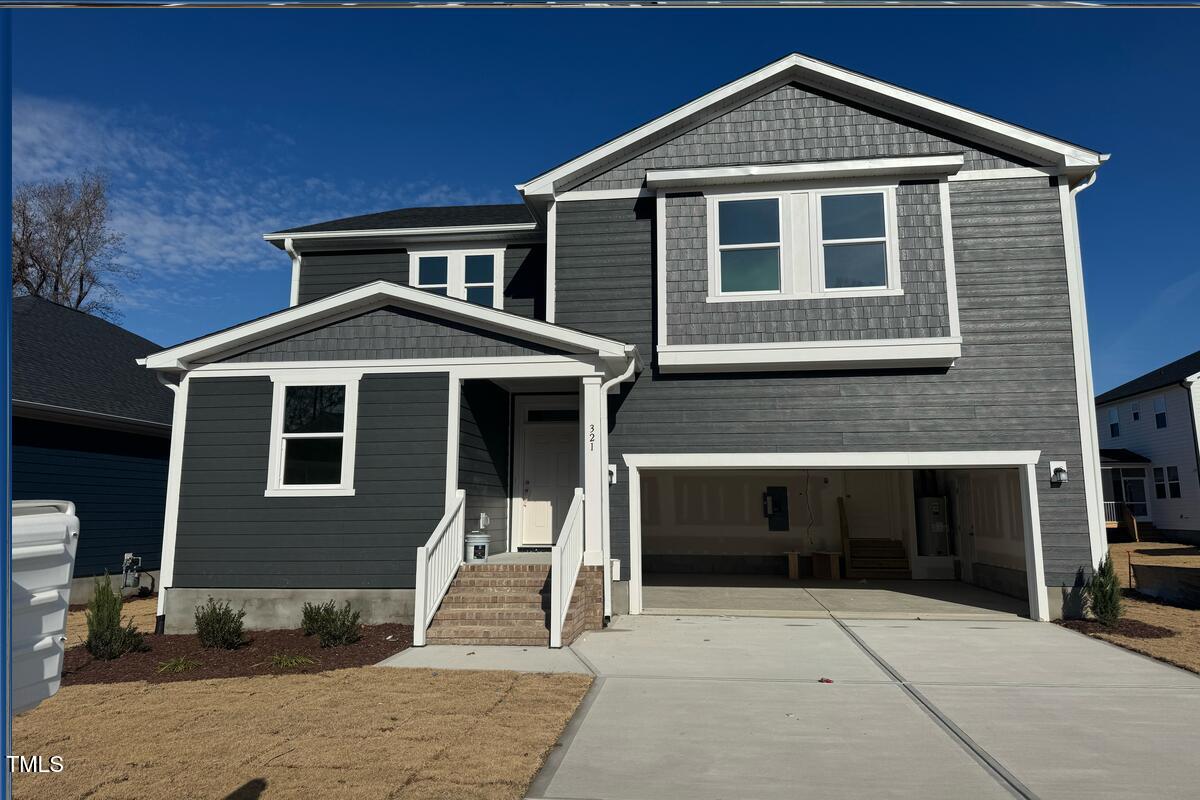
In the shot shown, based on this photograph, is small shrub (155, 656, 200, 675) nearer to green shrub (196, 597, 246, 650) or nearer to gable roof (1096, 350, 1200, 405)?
green shrub (196, 597, 246, 650)

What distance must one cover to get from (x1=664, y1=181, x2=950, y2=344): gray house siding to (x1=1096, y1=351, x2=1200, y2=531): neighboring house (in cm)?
2231

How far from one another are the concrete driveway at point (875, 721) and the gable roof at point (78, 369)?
10.3 metres

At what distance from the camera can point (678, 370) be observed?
1111cm

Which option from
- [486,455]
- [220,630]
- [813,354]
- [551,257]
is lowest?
[220,630]

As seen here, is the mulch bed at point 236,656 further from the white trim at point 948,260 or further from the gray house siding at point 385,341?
the white trim at point 948,260

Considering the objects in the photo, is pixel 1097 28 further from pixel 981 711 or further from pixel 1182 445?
pixel 1182 445

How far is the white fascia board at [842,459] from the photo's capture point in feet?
34.7

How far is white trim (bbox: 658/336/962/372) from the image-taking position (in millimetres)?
10531

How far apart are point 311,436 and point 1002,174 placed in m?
10.6

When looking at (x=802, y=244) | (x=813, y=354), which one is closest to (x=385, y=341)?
(x=813, y=354)

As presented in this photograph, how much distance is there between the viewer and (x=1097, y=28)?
A: 4859mm

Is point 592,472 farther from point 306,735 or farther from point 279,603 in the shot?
point 306,735

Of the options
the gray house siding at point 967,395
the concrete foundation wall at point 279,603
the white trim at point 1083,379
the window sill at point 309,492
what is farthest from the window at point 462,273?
the white trim at point 1083,379

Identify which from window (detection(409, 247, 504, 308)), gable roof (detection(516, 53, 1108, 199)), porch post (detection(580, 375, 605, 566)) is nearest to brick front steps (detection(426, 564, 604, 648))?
porch post (detection(580, 375, 605, 566))
